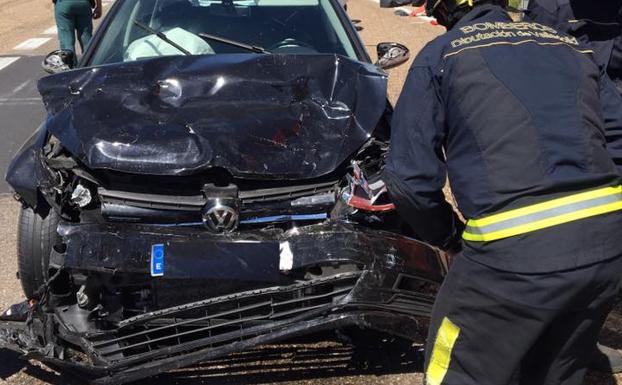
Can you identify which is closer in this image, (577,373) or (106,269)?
(577,373)

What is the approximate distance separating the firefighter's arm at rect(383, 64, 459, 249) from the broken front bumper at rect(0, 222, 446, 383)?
22.4 inches

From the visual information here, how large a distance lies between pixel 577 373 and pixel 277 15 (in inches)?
115

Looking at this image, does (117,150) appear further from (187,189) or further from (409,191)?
(409,191)

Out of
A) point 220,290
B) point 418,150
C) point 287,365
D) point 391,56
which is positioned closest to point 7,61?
point 391,56

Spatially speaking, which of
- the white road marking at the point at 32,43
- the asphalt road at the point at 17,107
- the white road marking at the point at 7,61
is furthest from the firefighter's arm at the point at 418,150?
the white road marking at the point at 32,43

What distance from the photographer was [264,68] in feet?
11.5

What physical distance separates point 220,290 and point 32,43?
1070 centimetres

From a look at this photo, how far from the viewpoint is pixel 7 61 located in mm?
10398

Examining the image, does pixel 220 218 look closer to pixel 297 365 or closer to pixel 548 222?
pixel 297 365

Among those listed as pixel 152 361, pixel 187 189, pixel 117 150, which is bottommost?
pixel 152 361

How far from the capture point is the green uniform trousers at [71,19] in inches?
295

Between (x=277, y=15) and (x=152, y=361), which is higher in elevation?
(x=277, y=15)

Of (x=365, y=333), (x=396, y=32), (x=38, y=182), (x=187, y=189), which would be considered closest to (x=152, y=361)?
(x=187, y=189)

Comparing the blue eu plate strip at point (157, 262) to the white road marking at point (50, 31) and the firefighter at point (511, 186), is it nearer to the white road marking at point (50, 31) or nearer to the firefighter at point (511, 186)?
the firefighter at point (511, 186)
